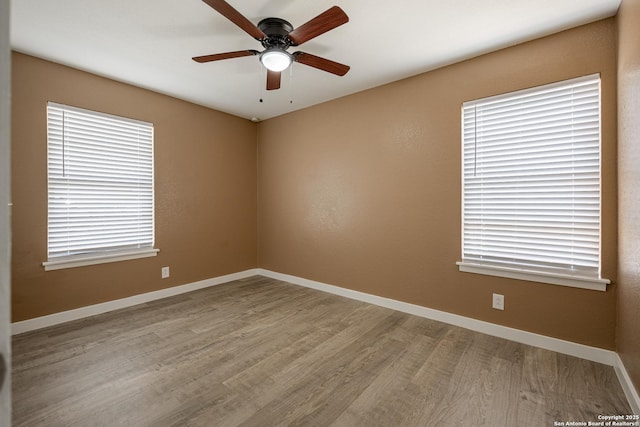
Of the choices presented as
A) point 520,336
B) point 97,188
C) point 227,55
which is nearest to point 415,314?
point 520,336

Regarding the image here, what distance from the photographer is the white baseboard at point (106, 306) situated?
271cm

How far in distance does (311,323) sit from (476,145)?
2.39 meters

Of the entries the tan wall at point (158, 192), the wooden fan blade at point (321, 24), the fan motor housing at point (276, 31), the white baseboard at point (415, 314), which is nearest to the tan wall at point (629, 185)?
the white baseboard at point (415, 314)

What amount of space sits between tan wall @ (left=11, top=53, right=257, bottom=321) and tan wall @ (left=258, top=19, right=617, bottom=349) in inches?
21.3

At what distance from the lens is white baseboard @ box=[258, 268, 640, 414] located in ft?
6.34

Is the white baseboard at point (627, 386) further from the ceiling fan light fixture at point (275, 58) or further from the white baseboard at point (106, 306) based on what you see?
the white baseboard at point (106, 306)

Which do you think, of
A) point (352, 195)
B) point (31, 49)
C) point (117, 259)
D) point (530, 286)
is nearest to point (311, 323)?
point (352, 195)

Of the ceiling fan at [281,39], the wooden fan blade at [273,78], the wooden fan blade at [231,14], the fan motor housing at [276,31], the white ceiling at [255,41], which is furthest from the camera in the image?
the wooden fan blade at [273,78]

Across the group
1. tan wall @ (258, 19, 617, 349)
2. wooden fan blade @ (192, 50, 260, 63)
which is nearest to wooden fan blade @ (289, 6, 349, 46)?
wooden fan blade @ (192, 50, 260, 63)

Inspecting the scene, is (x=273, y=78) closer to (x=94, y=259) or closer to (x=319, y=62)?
(x=319, y=62)

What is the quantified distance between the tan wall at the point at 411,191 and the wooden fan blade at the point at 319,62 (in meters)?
1.11

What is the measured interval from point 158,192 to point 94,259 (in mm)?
1011

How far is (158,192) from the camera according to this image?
3631 mm

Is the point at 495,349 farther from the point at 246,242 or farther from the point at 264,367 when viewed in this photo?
the point at 246,242
